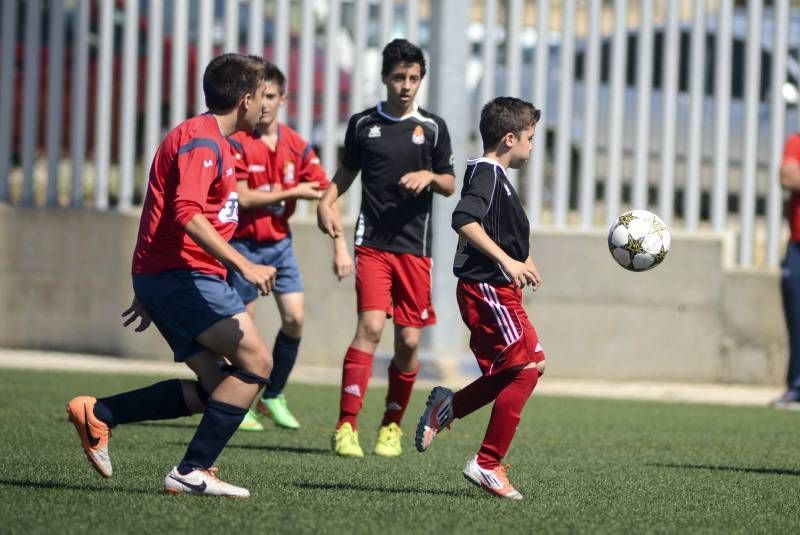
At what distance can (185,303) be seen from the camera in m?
5.79

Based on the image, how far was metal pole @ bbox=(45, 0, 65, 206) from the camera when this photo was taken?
44.5 feet

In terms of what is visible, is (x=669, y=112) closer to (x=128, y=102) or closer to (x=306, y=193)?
(x=128, y=102)

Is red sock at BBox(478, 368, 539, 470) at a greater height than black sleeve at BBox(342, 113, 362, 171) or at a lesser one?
lesser

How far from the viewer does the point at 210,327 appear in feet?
19.0

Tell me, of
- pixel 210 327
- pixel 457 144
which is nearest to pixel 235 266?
pixel 210 327

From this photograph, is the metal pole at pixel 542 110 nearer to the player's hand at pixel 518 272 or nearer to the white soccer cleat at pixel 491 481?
the player's hand at pixel 518 272

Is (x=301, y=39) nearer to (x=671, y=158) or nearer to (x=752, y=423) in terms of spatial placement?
(x=671, y=158)

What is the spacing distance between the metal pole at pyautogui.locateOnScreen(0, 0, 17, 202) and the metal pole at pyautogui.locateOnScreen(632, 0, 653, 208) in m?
5.41

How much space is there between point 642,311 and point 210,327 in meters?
7.53

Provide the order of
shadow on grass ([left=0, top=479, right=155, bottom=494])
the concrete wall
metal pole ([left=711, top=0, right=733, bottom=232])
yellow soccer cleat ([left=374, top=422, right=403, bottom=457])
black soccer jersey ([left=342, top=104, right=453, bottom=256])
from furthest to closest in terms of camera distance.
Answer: metal pole ([left=711, top=0, right=733, bottom=232]) < the concrete wall < black soccer jersey ([left=342, top=104, right=453, bottom=256]) < yellow soccer cleat ([left=374, top=422, right=403, bottom=457]) < shadow on grass ([left=0, top=479, right=155, bottom=494])

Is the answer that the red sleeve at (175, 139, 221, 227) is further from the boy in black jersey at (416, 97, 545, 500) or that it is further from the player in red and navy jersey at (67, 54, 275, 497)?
the boy in black jersey at (416, 97, 545, 500)

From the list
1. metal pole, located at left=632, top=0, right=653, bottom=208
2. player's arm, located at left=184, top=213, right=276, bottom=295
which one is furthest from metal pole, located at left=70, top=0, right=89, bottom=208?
player's arm, located at left=184, top=213, right=276, bottom=295

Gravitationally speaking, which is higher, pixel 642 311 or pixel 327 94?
pixel 327 94

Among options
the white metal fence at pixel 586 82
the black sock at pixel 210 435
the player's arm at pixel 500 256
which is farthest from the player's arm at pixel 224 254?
the white metal fence at pixel 586 82
